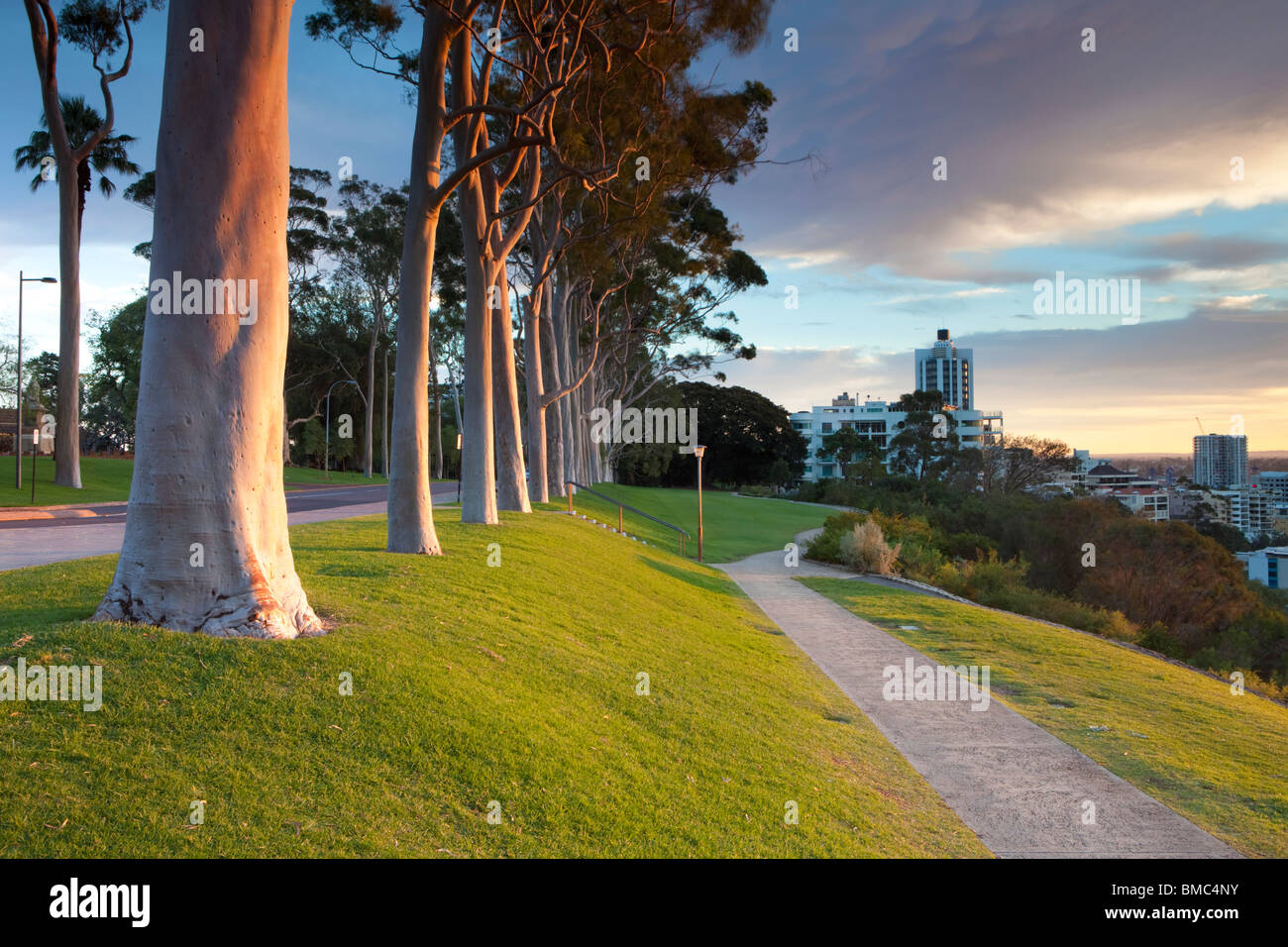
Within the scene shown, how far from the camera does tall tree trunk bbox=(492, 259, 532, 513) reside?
60.6 ft

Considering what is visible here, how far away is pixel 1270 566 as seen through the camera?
41.1m

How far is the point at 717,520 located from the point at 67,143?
30.2 metres

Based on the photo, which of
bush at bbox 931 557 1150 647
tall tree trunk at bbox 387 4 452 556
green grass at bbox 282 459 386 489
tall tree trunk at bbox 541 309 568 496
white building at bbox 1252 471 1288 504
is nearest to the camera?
tall tree trunk at bbox 387 4 452 556

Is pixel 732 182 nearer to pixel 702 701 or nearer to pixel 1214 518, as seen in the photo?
pixel 702 701

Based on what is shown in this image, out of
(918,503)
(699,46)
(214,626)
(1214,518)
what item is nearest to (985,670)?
(214,626)

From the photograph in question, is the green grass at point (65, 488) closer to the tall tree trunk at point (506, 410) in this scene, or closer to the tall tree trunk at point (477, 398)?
the tall tree trunk at point (506, 410)

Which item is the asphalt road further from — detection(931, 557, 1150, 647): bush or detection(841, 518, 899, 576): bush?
detection(931, 557, 1150, 647): bush

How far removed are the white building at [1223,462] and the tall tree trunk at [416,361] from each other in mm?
65646

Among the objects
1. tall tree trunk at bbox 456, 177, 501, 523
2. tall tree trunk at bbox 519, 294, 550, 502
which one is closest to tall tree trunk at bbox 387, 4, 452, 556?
tall tree trunk at bbox 456, 177, 501, 523

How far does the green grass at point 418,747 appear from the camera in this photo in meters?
4.26

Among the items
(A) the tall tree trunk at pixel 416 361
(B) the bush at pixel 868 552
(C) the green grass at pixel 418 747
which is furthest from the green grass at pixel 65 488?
(B) the bush at pixel 868 552

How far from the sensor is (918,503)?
154ft

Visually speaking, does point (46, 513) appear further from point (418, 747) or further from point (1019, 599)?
point (1019, 599)

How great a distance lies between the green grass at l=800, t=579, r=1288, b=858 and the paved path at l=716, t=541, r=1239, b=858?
0.33 metres
